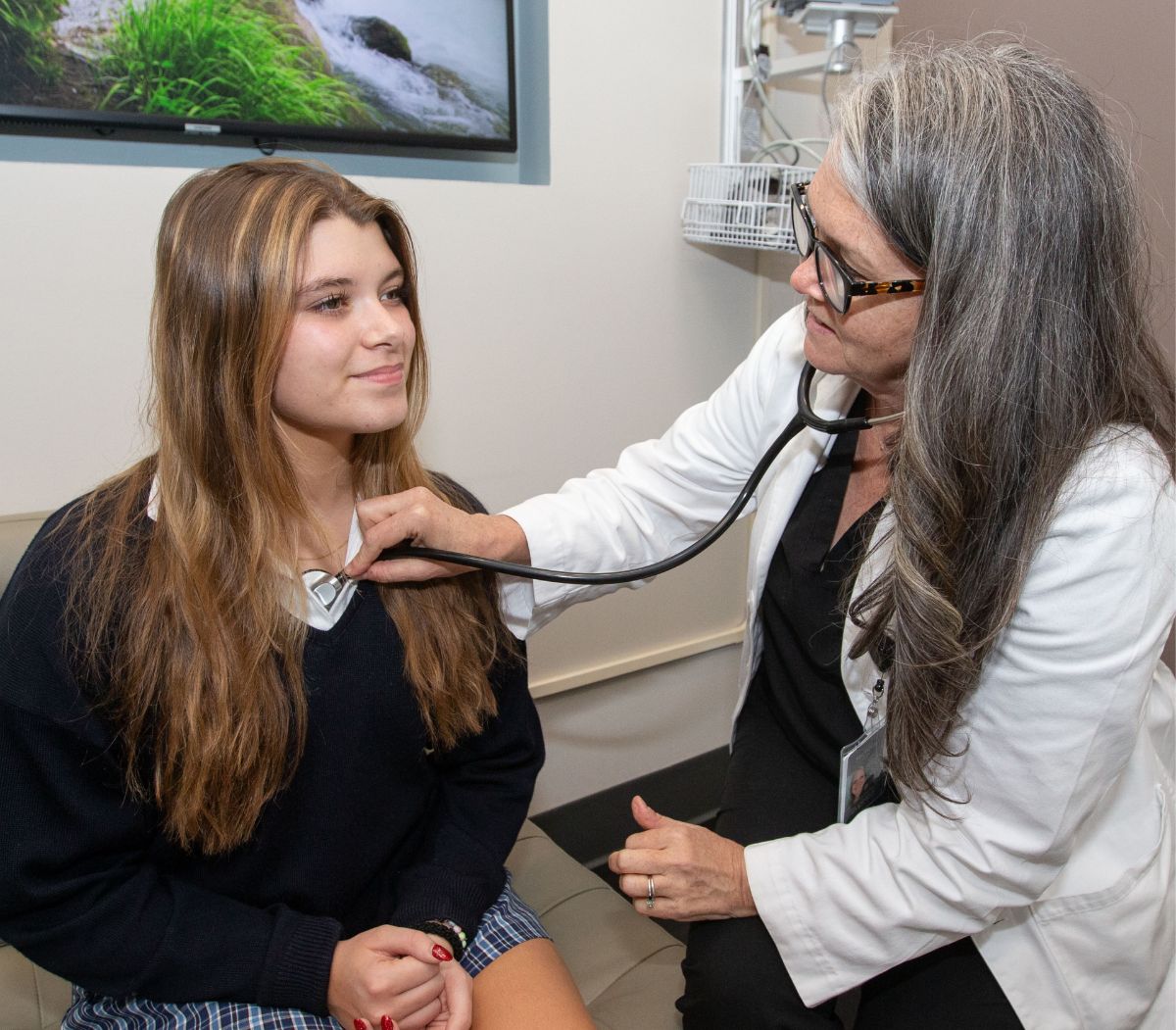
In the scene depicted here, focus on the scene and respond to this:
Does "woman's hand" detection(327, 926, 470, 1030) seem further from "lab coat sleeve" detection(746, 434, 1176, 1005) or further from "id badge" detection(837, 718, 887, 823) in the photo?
"id badge" detection(837, 718, 887, 823)

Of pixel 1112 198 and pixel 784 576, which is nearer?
pixel 1112 198

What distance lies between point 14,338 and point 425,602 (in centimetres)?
65

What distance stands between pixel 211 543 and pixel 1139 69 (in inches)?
55.0

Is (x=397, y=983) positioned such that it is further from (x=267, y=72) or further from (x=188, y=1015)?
(x=267, y=72)

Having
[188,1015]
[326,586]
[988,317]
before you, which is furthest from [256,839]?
[988,317]

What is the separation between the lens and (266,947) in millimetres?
900

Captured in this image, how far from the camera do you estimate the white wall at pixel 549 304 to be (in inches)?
47.6

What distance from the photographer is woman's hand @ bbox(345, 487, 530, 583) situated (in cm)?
97

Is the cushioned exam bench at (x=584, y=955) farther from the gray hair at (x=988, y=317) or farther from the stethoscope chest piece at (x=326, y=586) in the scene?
the gray hair at (x=988, y=317)

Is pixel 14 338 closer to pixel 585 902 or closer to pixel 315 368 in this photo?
pixel 315 368

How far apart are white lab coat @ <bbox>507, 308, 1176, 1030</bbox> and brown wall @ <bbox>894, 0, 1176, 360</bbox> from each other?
630 millimetres

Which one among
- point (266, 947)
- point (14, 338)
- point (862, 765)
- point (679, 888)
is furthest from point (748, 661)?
point (14, 338)

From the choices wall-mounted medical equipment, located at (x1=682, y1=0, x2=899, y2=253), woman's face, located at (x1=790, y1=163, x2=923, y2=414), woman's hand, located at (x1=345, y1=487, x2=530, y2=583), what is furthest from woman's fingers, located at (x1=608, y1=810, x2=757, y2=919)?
wall-mounted medical equipment, located at (x1=682, y1=0, x2=899, y2=253)

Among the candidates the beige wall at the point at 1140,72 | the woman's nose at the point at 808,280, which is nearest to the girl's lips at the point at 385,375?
the woman's nose at the point at 808,280
